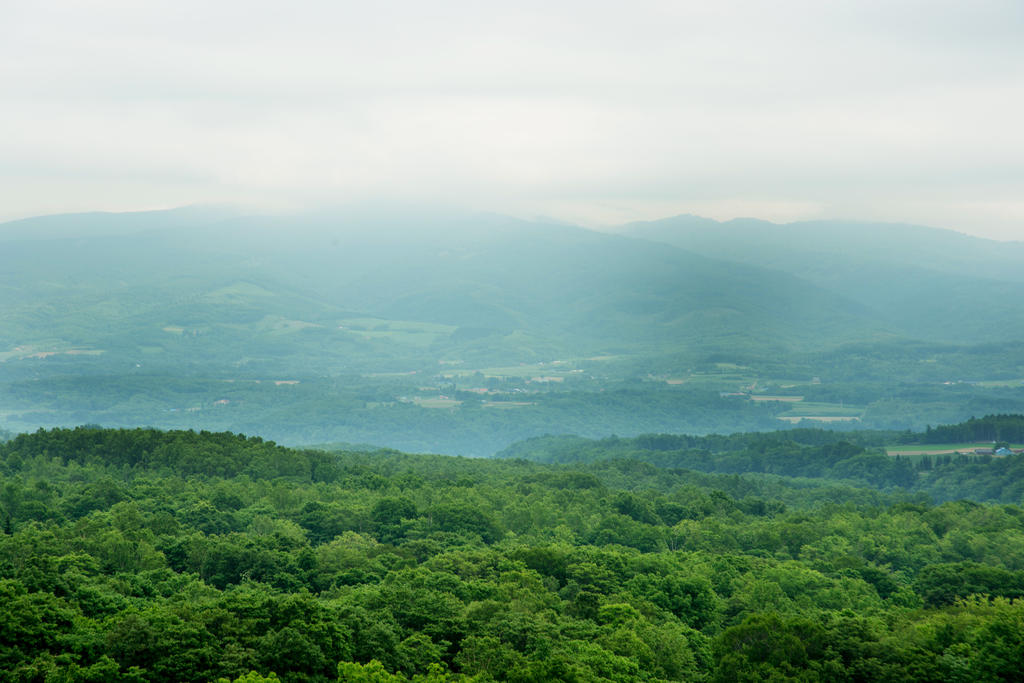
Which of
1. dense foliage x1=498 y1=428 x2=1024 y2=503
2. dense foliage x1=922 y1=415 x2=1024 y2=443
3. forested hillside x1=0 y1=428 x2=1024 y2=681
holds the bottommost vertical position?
dense foliage x1=498 y1=428 x2=1024 y2=503

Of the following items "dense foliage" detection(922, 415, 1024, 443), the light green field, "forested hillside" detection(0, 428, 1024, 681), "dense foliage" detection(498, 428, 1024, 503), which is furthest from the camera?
"dense foliage" detection(922, 415, 1024, 443)

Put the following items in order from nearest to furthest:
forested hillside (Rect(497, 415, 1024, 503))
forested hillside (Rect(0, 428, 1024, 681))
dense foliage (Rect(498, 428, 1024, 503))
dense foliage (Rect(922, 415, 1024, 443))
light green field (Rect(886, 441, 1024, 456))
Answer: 1. forested hillside (Rect(0, 428, 1024, 681))
2. dense foliage (Rect(498, 428, 1024, 503))
3. forested hillside (Rect(497, 415, 1024, 503))
4. light green field (Rect(886, 441, 1024, 456))
5. dense foliage (Rect(922, 415, 1024, 443))

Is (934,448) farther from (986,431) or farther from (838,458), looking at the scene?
(838,458)

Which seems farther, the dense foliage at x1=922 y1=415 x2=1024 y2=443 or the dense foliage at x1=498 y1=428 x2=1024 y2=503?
the dense foliage at x1=922 y1=415 x2=1024 y2=443

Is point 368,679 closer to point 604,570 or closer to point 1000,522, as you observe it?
point 604,570

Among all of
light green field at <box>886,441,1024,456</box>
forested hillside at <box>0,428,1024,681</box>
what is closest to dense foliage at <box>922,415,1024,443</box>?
light green field at <box>886,441,1024,456</box>

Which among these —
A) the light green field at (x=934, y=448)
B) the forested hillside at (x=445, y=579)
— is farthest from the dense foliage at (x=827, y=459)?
the forested hillside at (x=445, y=579)

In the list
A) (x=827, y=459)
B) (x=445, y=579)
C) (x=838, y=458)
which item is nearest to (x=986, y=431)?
(x=838, y=458)

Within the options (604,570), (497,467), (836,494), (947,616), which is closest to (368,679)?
(604,570)

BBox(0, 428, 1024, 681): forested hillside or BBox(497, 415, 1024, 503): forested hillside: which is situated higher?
BBox(0, 428, 1024, 681): forested hillside

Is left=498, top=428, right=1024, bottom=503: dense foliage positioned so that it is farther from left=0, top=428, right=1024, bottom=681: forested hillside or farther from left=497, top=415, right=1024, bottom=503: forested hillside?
left=0, top=428, right=1024, bottom=681: forested hillside
